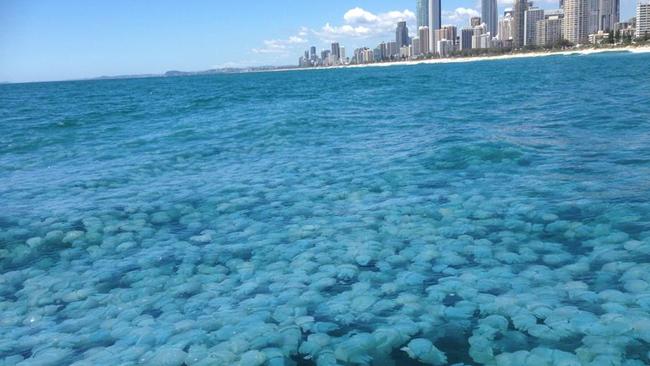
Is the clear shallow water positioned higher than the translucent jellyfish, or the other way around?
the clear shallow water

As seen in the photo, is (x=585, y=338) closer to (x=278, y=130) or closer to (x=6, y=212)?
(x=6, y=212)

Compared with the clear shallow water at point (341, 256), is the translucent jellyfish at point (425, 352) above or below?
below

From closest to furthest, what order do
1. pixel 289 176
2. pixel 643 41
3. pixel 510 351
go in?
pixel 510 351
pixel 289 176
pixel 643 41

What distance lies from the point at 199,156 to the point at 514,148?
1040 cm

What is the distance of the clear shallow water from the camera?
5.82 meters

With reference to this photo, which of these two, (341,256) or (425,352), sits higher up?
(341,256)

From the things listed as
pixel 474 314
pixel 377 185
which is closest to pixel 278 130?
pixel 377 185

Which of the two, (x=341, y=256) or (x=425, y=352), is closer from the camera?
(x=425, y=352)

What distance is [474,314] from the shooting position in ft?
20.4

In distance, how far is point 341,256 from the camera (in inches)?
325

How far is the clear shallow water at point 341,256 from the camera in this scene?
229 inches

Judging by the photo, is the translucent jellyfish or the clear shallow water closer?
the translucent jellyfish

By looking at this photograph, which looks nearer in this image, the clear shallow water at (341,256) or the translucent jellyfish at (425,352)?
the translucent jellyfish at (425,352)

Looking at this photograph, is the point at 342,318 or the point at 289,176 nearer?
the point at 342,318
